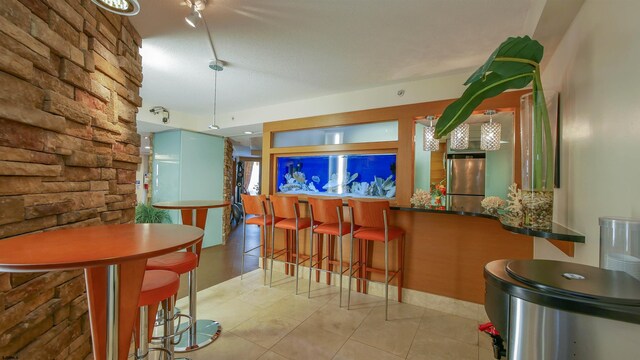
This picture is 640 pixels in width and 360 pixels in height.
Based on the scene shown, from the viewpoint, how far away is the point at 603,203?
Answer: 1.05 meters

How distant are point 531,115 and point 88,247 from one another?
6.80 feet

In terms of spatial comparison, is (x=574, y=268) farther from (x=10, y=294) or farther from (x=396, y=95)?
(x=396, y=95)

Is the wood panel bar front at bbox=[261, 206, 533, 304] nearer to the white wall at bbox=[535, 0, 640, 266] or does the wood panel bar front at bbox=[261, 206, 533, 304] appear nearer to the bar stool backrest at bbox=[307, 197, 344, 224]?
the bar stool backrest at bbox=[307, 197, 344, 224]

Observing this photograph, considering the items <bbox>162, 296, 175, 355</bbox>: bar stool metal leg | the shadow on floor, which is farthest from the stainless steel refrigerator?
<bbox>162, 296, 175, 355</bbox>: bar stool metal leg

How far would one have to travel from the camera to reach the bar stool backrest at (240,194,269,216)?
3232 millimetres

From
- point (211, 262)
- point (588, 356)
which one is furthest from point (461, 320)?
point (211, 262)

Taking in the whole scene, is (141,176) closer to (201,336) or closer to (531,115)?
(201,336)

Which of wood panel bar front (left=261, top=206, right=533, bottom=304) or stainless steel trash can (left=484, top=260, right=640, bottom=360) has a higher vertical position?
stainless steel trash can (left=484, top=260, right=640, bottom=360)

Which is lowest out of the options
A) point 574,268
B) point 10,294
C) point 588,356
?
point 10,294

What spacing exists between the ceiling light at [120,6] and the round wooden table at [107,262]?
37.7 inches

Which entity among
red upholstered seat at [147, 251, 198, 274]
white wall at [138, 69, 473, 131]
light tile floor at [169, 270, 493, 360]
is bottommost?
light tile floor at [169, 270, 493, 360]

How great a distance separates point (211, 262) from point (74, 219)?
2900 millimetres

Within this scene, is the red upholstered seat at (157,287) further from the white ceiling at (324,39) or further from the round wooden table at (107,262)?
the white ceiling at (324,39)

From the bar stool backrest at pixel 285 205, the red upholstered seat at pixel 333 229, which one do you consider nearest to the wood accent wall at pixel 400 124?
the red upholstered seat at pixel 333 229
